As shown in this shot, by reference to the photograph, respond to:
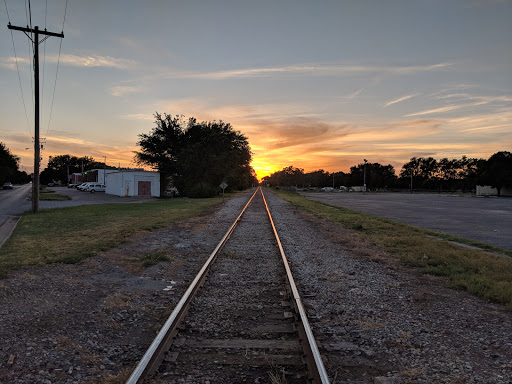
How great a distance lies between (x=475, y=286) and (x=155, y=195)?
52.8 metres

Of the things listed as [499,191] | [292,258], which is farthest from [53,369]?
[499,191]

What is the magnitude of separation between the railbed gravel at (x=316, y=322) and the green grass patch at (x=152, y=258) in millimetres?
279

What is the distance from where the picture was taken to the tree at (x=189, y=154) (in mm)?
54906

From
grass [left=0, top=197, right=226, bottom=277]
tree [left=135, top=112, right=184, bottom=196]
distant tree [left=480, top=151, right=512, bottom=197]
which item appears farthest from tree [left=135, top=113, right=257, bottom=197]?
distant tree [left=480, top=151, right=512, bottom=197]

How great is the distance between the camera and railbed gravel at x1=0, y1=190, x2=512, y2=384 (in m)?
3.82

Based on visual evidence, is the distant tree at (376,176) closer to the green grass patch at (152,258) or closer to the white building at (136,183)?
the white building at (136,183)

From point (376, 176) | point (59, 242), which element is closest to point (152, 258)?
point (59, 242)

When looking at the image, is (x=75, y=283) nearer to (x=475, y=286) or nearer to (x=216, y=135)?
(x=475, y=286)

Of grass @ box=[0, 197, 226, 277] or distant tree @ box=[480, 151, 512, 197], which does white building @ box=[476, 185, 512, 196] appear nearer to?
distant tree @ box=[480, 151, 512, 197]

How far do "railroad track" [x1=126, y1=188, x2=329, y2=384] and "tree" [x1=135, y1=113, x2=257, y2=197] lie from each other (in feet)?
153

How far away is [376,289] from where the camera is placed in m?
6.98

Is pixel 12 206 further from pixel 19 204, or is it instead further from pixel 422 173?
pixel 422 173

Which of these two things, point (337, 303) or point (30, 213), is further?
point (30, 213)

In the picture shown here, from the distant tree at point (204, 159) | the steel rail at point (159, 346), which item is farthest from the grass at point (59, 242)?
the distant tree at point (204, 159)
